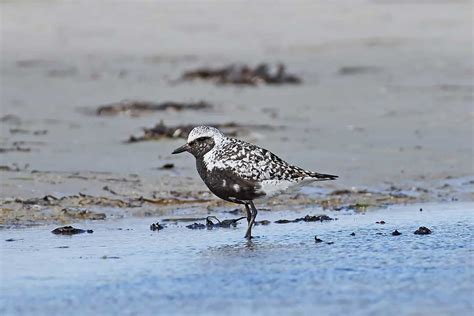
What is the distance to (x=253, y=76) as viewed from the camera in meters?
14.6

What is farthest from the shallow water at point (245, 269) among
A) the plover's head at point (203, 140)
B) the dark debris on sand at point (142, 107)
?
the dark debris on sand at point (142, 107)

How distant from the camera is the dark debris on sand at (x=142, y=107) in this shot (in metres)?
12.3

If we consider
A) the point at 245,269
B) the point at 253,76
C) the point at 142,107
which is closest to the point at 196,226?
A: the point at 245,269

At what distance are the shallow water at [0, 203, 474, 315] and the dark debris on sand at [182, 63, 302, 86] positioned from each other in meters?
6.65

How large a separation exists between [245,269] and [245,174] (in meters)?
1.19

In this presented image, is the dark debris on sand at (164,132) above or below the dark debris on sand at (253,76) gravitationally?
below

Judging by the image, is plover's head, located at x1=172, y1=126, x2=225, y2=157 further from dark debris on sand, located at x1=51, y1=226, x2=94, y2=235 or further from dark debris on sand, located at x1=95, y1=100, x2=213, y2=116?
dark debris on sand, located at x1=95, y1=100, x2=213, y2=116

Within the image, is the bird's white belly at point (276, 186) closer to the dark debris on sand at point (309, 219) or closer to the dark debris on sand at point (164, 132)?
the dark debris on sand at point (309, 219)

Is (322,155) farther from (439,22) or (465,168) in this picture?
(439,22)

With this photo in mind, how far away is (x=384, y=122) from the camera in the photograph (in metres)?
12.0

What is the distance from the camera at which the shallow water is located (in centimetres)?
548

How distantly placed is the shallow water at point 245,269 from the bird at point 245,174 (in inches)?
10.7

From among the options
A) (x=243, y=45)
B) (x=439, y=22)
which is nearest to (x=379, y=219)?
(x=243, y=45)

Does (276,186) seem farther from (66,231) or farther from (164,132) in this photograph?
(164,132)
